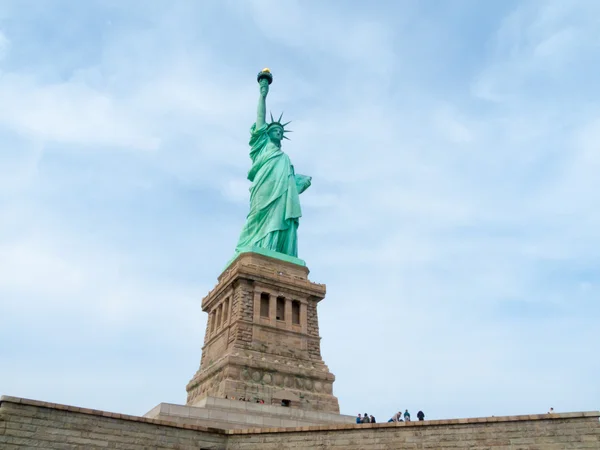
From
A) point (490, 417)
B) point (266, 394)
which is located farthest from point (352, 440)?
point (266, 394)

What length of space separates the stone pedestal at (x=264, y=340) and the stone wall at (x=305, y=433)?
39.7 ft

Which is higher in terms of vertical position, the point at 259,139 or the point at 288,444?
the point at 259,139

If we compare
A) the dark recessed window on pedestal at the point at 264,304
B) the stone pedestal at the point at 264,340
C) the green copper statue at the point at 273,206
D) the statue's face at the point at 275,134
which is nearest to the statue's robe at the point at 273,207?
the green copper statue at the point at 273,206

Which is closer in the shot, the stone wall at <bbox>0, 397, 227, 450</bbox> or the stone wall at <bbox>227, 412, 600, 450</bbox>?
the stone wall at <bbox>0, 397, 227, 450</bbox>

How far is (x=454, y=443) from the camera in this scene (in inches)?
554

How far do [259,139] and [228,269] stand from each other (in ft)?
35.4

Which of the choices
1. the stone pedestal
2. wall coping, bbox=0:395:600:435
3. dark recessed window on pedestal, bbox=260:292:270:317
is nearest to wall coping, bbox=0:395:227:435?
wall coping, bbox=0:395:600:435

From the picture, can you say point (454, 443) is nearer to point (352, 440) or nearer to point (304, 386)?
point (352, 440)

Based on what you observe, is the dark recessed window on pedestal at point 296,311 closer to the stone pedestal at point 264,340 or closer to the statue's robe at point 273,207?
the stone pedestal at point 264,340

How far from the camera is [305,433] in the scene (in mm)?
14953

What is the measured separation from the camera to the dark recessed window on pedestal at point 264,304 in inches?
1241

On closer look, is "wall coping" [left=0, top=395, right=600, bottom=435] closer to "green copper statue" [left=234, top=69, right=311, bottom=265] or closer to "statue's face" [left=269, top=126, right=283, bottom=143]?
"green copper statue" [left=234, top=69, right=311, bottom=265]

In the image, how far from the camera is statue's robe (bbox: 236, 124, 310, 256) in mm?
35250

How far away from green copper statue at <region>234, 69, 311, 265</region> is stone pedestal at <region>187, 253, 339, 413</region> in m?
1.51
